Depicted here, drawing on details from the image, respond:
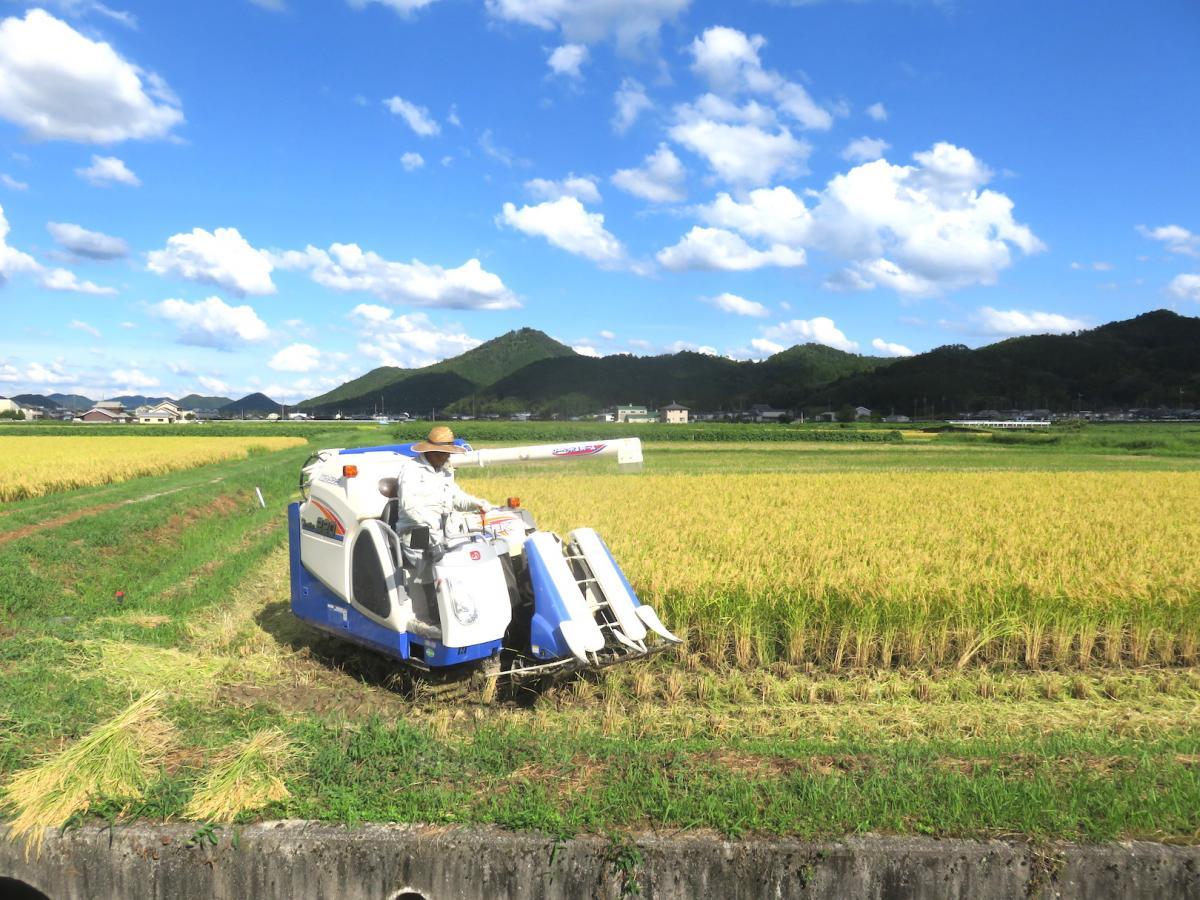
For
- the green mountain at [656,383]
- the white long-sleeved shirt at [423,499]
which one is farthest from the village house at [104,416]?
the white long-sleeved shirt at [423,499]

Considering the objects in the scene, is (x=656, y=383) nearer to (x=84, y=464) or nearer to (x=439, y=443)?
(x=84, y=464)

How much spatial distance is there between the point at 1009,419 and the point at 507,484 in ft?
362

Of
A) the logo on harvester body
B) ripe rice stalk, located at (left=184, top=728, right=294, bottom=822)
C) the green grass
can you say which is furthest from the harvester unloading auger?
ripe rice stalk, located at (left=184, top=728, right=294, bottom=822)

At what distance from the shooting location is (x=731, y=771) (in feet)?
14.1

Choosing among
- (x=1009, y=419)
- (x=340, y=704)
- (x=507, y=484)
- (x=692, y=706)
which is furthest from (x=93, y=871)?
(x=1009, y=419)

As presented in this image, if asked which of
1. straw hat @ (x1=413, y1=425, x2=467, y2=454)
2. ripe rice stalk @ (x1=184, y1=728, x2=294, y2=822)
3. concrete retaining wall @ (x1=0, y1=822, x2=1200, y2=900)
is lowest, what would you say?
concrete retaining wall @ (x1=0, y1=822, x2=1200, y2=900)

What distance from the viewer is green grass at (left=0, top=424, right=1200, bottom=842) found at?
12.7 feet

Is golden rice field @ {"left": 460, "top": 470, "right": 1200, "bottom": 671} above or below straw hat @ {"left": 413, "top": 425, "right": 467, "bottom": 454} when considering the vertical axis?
below

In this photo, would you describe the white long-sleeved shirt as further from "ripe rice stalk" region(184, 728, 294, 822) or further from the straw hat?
"ripe rice stalk" region(184, 728, 294, 822)

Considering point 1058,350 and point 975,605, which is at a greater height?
point 1058,350

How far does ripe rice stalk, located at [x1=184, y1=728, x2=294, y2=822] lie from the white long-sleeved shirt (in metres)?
2.11

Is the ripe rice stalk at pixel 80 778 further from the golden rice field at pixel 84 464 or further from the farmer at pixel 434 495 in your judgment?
the golden rice field at pixel 84 464

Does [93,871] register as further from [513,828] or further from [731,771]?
[731,771]

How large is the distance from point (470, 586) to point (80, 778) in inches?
103
